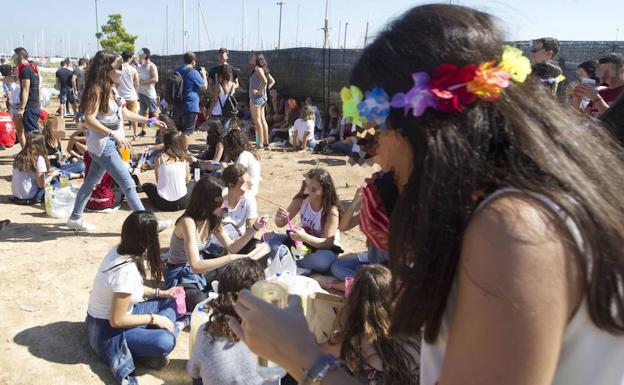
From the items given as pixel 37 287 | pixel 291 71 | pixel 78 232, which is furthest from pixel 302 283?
pixel 291 71

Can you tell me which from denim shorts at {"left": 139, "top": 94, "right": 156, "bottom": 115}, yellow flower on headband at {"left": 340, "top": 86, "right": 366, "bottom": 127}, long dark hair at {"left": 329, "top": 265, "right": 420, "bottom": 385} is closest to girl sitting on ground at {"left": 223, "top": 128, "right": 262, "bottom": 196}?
long dark hair at {"left": 329, "top": 265, "right": 420, "bottom": 385}

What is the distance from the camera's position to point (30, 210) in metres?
6.18

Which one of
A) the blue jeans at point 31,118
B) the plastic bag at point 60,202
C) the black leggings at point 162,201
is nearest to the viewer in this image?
the plastic bag at point 60,202

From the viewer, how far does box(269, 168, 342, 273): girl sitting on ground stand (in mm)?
4426

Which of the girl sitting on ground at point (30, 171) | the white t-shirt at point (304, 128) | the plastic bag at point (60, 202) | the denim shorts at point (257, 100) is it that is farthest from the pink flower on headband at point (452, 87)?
the denim shorts at point (257, 100)

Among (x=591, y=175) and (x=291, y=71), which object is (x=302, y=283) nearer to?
(x=591, y=175)

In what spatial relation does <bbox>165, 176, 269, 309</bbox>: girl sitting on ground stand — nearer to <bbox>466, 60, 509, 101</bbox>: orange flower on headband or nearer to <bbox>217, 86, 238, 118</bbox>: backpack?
<bbox>466, 60, 509, 101</bbox>: orange flower on headband

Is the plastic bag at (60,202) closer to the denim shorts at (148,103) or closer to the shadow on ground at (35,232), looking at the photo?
the shadow on ground at (35,232)

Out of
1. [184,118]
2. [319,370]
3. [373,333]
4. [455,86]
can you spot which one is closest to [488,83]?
[455,86]

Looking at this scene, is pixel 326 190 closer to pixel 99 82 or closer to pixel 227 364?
pixel 227 364

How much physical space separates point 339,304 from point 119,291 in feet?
4.34

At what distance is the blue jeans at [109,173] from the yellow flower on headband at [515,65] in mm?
4729

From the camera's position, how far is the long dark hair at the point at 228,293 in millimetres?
2664

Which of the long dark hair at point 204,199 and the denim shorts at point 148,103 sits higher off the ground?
the denim shorts at point 148,103
